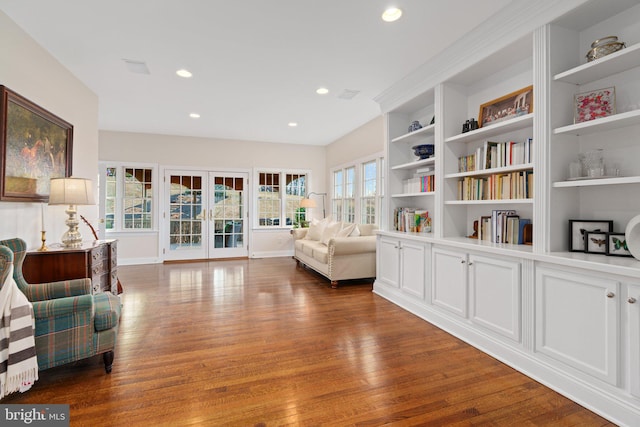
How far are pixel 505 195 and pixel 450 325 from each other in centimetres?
132

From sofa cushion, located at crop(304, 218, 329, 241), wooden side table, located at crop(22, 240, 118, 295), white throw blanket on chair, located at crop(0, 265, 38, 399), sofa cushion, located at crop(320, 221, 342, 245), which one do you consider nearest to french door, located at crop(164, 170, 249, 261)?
sofa cushion, located at crop(304, 218, 329, 241)

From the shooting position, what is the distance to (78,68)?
3.53 metres

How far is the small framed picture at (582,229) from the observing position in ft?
6.80

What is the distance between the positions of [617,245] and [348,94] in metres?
3.34

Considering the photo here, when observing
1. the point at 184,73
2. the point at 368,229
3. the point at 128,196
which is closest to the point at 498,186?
the point at 368,229

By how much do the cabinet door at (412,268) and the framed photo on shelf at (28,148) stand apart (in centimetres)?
391

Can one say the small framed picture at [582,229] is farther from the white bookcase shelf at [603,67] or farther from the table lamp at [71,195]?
the table lamp at [71,195]

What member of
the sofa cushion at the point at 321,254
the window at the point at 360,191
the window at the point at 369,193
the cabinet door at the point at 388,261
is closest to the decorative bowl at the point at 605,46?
the cabinet door at the point at 388,261

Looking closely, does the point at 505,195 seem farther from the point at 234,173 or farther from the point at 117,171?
the point at 117,171

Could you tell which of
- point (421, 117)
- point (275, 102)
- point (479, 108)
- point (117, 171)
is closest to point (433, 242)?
point (479, 108)

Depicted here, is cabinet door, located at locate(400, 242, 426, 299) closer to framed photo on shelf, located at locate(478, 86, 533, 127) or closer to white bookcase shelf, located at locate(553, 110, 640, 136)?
framed photo on shelf, located at locate(478, 86, 533, 127)

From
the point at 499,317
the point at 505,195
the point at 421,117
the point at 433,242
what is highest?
the point at 421,117

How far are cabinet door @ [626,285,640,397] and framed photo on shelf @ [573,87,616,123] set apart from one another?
117cm

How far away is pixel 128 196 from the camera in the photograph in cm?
639
